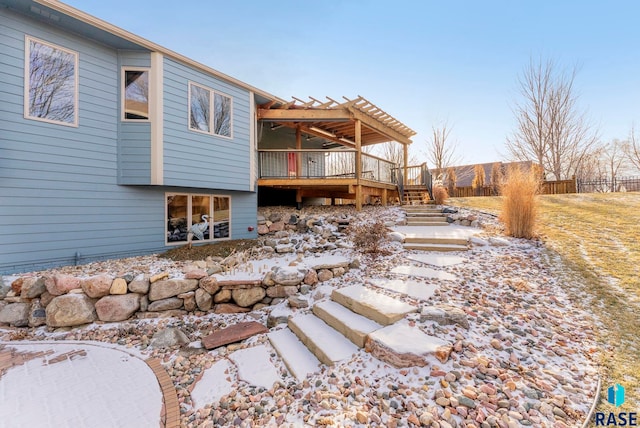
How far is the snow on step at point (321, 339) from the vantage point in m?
2.43

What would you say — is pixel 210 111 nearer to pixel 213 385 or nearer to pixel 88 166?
pixel 88 166

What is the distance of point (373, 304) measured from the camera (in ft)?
9.55

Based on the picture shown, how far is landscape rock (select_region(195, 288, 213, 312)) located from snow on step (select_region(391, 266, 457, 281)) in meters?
3.06

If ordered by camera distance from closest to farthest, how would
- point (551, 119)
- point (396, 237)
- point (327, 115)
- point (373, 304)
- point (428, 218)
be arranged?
point (373, 304), point (396, 237), point (428, 218), point (327, 115), point (551, 119)

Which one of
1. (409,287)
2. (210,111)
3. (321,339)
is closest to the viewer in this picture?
(321,339)

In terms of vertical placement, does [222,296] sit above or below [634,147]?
below

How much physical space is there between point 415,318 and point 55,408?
3.47 metres

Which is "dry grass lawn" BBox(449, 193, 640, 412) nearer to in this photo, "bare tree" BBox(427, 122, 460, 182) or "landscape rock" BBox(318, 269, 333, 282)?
"landscape rock" BBox(318, 269, 333, 282)

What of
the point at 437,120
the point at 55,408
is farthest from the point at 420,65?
the point at 55,408

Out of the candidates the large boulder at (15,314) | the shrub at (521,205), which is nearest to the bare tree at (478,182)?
the shrub at (521,205)

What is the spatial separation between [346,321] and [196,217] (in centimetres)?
551

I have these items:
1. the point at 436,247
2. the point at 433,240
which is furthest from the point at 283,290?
the point at 433,240

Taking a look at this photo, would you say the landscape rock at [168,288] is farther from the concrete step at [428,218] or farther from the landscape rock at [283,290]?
the concrete step at [428,218]

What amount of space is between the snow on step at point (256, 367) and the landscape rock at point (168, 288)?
5.56 ft
